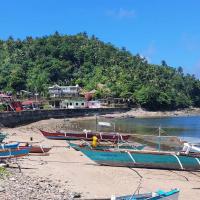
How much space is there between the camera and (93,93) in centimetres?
13012

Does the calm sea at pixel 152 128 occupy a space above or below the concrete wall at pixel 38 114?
below

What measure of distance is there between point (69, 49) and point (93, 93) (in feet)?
149

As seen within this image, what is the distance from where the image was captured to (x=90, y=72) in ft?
530

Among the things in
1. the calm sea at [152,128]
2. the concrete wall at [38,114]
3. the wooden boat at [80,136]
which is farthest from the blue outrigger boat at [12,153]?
the concrete wall at [38,114]

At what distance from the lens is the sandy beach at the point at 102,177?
19547 mm

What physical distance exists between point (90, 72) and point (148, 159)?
448 feet

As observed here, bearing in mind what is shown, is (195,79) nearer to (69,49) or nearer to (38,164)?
(69,49)

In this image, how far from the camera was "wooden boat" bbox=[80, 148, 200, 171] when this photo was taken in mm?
25688

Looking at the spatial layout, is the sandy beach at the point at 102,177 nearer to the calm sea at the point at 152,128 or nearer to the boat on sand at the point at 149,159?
the boat on sand at the point at 149,159

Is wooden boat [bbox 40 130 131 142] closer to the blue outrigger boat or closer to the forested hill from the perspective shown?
the blue outrigger boat

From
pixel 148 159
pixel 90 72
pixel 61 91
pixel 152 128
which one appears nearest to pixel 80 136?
pixel 148 159

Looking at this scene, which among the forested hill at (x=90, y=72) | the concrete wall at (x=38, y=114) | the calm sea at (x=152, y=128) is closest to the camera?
the calm sea at (x=152, y=128)

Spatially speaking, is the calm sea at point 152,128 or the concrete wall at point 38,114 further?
the concrete wall at point 38,114

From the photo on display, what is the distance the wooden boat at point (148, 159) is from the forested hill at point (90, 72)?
106 metres
